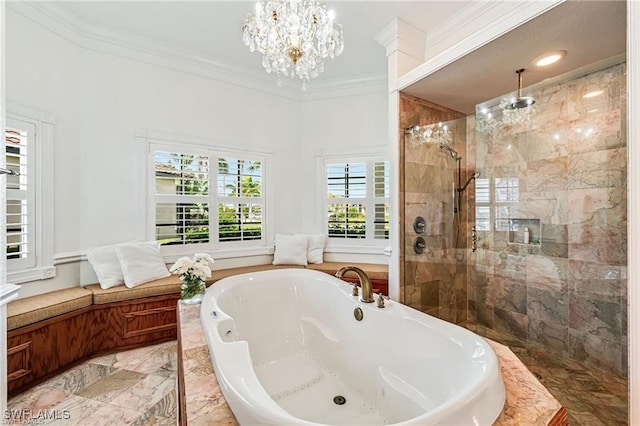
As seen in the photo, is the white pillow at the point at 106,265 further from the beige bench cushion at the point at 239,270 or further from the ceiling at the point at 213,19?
the ceiling at the point at 213,19

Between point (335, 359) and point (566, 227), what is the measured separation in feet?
6.69

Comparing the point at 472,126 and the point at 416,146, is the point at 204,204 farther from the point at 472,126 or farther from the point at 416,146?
the point at 472,126

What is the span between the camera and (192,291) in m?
2.20

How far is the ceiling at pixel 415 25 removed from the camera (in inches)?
63.6

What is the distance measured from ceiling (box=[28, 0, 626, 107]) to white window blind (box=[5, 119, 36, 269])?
3.47ft

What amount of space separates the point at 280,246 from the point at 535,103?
112 inches

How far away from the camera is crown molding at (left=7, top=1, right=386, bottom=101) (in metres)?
2.42

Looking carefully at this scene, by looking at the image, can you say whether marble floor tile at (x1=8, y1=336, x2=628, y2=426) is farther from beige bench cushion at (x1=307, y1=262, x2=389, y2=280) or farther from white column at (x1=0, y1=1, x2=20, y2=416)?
beige bench cushion at (x1=307, y1=262, x2=389, y2=280)

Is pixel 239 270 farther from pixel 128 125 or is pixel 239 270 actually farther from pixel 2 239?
pixel 2 239

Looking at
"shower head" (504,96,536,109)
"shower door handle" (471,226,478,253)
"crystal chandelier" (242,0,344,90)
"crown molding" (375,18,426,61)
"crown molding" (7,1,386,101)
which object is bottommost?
"shower door handle" (471,226,478,253)

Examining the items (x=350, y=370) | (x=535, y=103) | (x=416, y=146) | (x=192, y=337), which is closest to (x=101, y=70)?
(x=192, y=337)

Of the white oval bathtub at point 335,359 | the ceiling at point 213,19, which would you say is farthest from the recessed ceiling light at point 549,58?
the white oval bathtub at point 335,359

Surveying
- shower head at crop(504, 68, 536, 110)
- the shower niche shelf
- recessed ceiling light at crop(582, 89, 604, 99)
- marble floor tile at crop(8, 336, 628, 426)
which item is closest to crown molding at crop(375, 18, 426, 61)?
shower head at crop(504, 68, 536, 110)

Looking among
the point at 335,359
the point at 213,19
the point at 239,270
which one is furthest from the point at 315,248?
the point at 213,19
